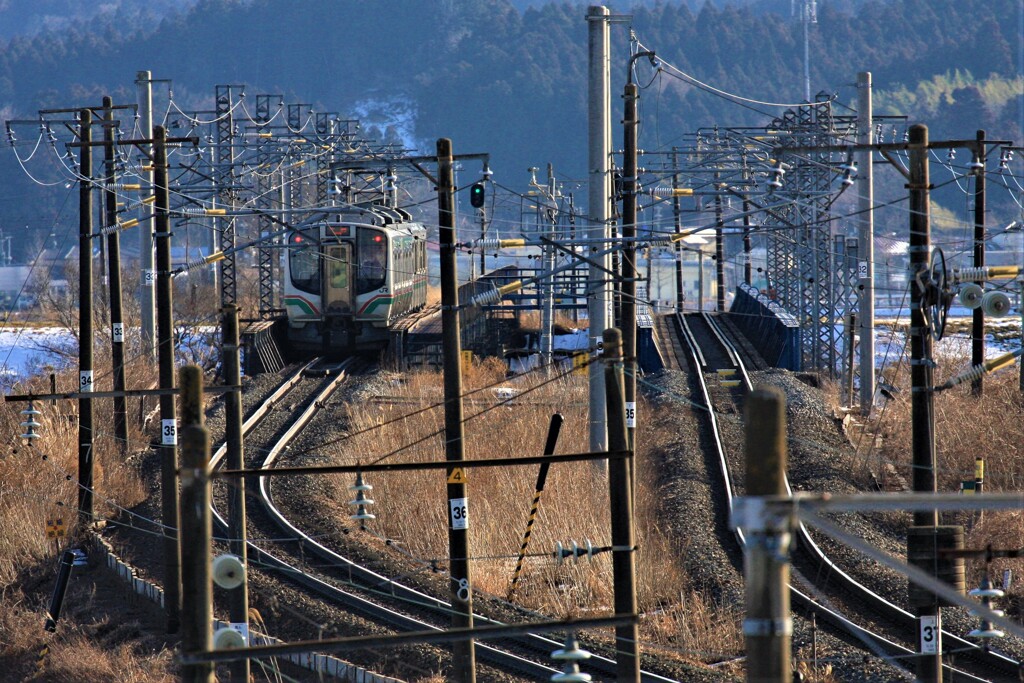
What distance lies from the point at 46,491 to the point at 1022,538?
12287 millimetres

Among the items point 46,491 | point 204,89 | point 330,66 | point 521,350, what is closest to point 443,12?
point 330,66

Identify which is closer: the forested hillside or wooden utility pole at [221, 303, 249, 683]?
wooden utility pole at [221, 303, 249, 683]

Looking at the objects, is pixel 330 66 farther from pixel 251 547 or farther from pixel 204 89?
pixel 251 547

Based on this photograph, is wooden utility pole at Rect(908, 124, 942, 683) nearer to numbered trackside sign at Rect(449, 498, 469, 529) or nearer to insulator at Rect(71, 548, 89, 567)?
numbered trackside sign at Rect(449, 498, 469, 529)

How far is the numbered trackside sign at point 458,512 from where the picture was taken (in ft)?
38.3

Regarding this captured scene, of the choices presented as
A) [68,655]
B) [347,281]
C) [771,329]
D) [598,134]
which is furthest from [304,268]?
[68,655]

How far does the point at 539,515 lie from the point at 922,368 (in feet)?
20.6

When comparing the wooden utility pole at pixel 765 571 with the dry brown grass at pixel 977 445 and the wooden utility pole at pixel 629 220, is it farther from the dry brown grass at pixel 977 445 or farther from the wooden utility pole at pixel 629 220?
the dry brown grass at pixel 977 445

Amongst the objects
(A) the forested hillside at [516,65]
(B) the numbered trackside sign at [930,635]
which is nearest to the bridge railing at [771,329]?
(B) the numbered trackside sign at [930,635]

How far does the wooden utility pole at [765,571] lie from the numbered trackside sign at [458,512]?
279 inches

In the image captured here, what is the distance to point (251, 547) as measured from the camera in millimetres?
15234

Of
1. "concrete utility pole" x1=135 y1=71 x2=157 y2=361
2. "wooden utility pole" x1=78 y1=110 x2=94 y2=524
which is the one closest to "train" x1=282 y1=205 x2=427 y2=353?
"concrete utility pole" x1=135 y1=71 x2=157 y2=361

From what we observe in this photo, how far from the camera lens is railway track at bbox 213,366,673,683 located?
38.5 feet

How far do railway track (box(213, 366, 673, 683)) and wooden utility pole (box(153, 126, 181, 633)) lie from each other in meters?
0.94
